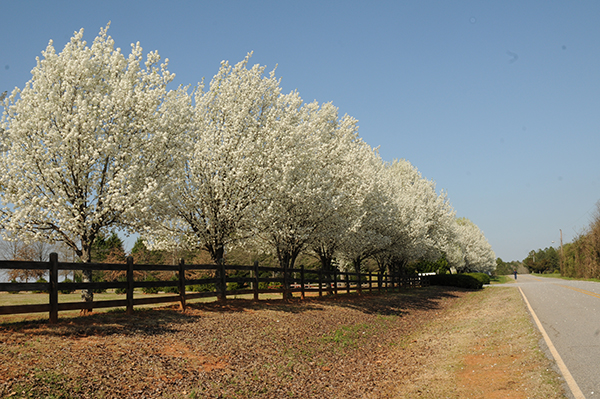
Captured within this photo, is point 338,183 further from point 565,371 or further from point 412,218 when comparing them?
point 565,371

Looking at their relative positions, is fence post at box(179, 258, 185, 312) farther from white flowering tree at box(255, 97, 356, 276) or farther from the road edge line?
the road edge line

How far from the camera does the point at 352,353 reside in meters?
14.4

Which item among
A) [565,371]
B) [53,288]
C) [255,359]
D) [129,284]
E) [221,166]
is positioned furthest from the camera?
[221,166]

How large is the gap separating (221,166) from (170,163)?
2.84 metres

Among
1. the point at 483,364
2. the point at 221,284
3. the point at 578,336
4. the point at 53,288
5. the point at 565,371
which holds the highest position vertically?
the point at 53,288

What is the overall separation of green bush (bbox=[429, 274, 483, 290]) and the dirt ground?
33.4 meters

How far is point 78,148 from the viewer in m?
15.6

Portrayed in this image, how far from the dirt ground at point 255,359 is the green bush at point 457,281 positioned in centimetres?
3336

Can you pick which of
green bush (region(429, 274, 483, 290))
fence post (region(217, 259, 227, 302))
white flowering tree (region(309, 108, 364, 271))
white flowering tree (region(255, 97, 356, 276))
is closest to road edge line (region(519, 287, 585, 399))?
fence post (region(217, 259, 227, 302))

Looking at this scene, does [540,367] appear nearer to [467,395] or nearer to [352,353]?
[467,395]

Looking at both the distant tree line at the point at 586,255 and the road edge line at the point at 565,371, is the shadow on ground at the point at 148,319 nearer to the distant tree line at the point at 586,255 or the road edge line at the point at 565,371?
the road edge line at the point at 565,371

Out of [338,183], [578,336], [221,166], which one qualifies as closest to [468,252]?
[338,183]

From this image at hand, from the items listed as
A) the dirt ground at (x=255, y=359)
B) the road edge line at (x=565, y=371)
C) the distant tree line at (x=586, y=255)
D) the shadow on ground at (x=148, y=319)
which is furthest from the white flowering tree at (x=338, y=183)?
the distant tree line at (x=586, y=255)

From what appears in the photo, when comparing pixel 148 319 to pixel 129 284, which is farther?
pixel 129 284
